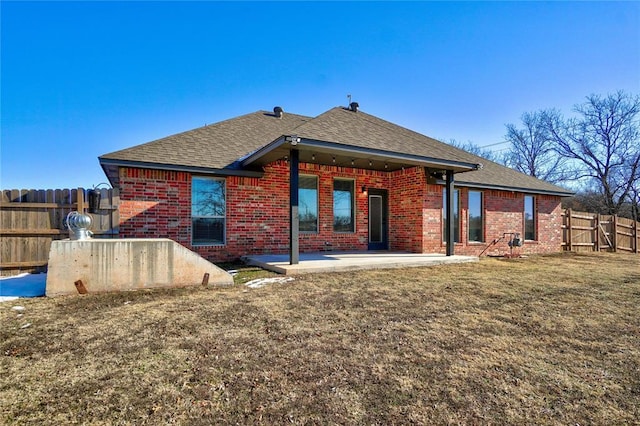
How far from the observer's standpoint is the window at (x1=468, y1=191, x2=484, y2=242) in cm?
1143

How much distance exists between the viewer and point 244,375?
2.55 m

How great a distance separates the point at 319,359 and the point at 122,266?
407cm

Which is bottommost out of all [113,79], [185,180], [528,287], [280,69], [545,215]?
[528,287]

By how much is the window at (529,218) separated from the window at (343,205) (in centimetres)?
753

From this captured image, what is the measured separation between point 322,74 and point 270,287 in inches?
399

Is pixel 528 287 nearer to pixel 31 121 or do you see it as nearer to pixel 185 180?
pixel 185 180

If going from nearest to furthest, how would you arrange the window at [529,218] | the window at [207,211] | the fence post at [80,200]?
the fence post at [80,200], the window at [207,211], the window at [529,218]

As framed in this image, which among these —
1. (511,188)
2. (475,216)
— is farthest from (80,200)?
(511,188)

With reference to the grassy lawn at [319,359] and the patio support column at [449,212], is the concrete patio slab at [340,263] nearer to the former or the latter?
the patio support column at [449,212]

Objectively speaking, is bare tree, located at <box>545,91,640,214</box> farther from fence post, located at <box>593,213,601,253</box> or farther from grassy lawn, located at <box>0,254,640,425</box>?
grassy lawn, located at <box>0,254,640,425</box>

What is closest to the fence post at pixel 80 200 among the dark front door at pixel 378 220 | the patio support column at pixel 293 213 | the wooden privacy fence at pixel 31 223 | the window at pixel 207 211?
the wooden privacy fence at pixel 31 223

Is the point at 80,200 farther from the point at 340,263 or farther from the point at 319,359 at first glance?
the point at 319,359

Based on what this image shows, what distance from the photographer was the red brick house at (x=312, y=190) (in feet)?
25.2

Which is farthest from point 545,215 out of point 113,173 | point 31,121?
point 31,121
